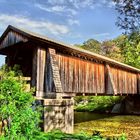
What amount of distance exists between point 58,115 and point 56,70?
162 inches

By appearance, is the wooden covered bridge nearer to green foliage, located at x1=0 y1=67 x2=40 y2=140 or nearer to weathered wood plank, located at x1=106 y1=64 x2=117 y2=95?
weathered wood plank, located at x1=106 y1=64 x2=117 y2=95

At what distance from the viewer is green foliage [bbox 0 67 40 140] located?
735cm

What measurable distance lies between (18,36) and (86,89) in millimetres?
7390

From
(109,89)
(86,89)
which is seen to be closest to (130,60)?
(109,89)

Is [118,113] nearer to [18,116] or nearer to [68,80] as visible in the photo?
[68,80]

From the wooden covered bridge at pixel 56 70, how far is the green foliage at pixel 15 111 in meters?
7.88

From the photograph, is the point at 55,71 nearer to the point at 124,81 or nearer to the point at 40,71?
the point at 40,71

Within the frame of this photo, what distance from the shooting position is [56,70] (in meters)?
19.8

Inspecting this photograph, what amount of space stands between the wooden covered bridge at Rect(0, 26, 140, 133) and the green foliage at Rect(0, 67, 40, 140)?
7881mm

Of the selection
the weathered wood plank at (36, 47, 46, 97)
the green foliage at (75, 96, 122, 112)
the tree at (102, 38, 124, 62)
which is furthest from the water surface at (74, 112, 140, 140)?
the tree at (102, 38, 124, 62)

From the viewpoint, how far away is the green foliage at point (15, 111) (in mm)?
7349

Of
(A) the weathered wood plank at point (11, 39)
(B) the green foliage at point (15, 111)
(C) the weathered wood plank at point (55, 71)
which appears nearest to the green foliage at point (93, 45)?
(A) the weathered wood plank at point (11, 39)

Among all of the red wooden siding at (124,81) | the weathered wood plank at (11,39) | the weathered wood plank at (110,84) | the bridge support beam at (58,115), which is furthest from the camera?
the red wooden siding at (124,81)

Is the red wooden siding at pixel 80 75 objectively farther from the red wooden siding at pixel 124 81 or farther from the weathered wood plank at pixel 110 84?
the red wooden siding at pixel 124 81
